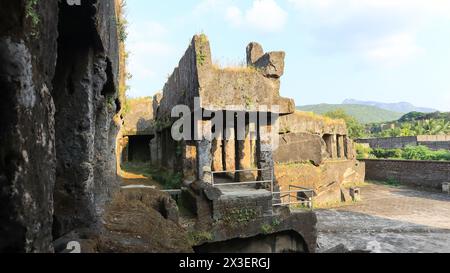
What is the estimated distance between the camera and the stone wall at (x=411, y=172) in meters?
21.6

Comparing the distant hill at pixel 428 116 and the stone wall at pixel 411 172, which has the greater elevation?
the distant hill at pixel 428 116

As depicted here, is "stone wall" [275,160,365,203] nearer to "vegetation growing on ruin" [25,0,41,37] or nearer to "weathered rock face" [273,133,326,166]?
"weathered rock face" [273,133,326,166]

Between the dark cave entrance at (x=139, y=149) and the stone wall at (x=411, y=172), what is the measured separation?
17261 millimetres

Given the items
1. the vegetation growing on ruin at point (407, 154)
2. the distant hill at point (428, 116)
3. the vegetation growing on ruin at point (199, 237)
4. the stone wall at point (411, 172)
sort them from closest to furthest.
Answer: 1. the vegetation growing on ruin at point (199, 237)
2. the stone wall at point (411, 172)
3. the vegetation growing on ruin at point (407, 154)
4. the distant hill at point (428, 116)

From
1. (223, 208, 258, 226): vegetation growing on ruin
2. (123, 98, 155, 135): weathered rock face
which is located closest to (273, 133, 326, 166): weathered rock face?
(123, 98, 155, 135): weathered rock face

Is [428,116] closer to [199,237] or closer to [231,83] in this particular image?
[231,83]

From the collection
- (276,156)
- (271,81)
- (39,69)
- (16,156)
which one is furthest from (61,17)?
(276,156)

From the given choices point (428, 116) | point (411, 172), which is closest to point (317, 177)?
point (411, 172)

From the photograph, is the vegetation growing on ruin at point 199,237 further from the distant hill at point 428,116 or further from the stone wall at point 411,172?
the distant hill at point 428,116

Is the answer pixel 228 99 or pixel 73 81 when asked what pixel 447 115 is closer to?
pixel 228 99

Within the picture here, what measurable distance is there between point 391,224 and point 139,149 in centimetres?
1629

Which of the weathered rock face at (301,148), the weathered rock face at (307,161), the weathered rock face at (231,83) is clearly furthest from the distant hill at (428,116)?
the weathered rock face at (231,83)

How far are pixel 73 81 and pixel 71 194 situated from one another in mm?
1315

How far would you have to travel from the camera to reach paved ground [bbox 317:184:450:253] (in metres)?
11.5
